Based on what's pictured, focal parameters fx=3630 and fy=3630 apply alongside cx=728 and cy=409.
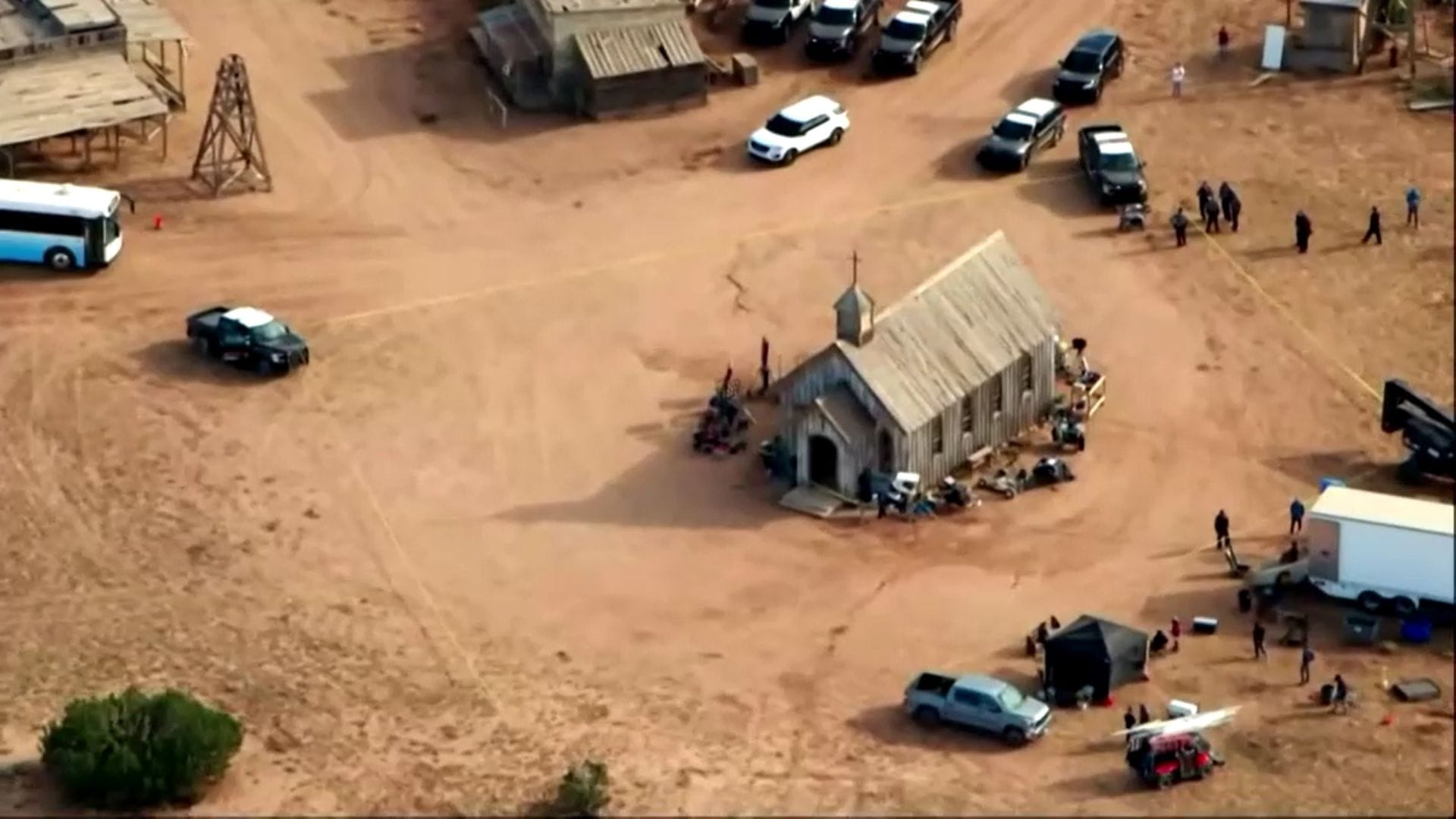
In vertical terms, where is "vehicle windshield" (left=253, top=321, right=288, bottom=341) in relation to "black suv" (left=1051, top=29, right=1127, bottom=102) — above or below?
below

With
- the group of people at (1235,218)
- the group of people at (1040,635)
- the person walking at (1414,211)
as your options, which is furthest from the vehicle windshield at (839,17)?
the group of people at (1040,635)

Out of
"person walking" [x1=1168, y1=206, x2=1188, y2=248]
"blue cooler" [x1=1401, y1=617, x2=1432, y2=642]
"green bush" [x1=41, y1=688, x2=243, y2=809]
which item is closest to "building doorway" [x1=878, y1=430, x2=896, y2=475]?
"blue cooler" [x1=1401, y1=617, x2=1432, y2=642]

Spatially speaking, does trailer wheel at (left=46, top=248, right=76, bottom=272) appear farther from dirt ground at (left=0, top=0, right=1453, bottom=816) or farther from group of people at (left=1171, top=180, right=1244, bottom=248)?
group of people at (left=1171, top=180, right=1244, bottom=248)

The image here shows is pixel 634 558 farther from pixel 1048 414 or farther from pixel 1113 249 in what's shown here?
pixel 1113 249

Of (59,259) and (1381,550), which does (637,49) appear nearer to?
(59,259)

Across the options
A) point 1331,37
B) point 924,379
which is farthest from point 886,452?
point 1331,37
